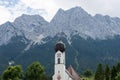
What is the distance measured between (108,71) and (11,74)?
2915cm

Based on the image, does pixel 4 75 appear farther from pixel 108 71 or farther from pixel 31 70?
pixel 108 71

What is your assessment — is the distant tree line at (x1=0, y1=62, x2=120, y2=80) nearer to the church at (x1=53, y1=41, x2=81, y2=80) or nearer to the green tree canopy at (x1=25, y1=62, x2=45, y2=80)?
the green tree canopy at (x1=25, y1=62, x2=45, y2=80)

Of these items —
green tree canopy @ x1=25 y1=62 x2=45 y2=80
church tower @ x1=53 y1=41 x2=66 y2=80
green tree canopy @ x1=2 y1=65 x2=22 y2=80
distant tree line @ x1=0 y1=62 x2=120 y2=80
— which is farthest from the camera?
green tree canopy @ x1=25 y1=62 x2=45 y2=80

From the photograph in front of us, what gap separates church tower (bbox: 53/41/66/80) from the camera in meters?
103

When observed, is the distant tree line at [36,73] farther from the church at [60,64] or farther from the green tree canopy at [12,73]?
the church at [60,64]

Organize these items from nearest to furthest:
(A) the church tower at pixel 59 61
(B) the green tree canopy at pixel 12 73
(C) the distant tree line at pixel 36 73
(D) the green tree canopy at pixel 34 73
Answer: (B) the green tree canopy at pixel 12 73 < (C) the distant tree line at pixel 36 73 < (A) the church tower at pixel 59 61 < (D) the green tree canopy at pixel 34 73

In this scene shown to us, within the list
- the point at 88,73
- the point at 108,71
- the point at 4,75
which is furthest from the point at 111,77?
the point at 88,73

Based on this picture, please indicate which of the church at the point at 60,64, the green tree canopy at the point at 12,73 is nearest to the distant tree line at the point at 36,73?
the green tree canopy at the point at 12,73

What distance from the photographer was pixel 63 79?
104438 mm

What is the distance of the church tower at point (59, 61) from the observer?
103 meters

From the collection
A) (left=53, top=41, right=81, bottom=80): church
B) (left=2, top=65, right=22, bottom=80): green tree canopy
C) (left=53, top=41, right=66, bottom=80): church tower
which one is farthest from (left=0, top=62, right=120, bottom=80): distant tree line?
(left=53, top=41, right=66, bottom=80): church tower

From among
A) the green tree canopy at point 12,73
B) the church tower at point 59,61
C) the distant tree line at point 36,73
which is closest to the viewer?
the green tree canopy at point 12,73

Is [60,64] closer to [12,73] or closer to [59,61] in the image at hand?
[59,61]

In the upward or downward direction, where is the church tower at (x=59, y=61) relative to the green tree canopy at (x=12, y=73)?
upward
